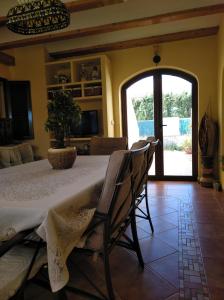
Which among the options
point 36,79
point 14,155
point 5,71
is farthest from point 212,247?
point 5,71

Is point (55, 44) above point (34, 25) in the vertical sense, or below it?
Answer: above

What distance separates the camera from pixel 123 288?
66.9 inches

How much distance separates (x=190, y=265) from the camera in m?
1.93

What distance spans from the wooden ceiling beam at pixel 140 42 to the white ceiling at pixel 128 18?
84mm

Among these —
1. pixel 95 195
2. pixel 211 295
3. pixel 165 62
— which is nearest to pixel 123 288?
pixel 211 295

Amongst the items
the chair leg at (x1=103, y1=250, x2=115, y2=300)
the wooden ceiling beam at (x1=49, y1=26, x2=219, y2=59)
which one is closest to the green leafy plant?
the chair leg at (x1=103, y1=250, x2=115, y2=300)

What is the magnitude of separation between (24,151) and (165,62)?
9.79 feet

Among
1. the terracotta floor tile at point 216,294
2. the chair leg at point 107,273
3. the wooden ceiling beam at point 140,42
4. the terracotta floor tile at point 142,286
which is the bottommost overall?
Answer: the terracotta floor tile at point 142,286

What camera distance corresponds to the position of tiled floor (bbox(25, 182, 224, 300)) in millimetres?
1653

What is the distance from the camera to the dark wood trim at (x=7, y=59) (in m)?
4.52

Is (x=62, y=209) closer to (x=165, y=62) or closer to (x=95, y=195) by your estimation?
(x=95, y=195)

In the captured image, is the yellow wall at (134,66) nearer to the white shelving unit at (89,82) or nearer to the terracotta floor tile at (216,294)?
the white shelving unit at (89,82)

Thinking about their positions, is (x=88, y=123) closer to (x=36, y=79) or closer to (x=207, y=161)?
(x=36, y=79)

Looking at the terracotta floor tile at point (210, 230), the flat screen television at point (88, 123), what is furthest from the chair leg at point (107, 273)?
the flat screen television at point (88, 123)
